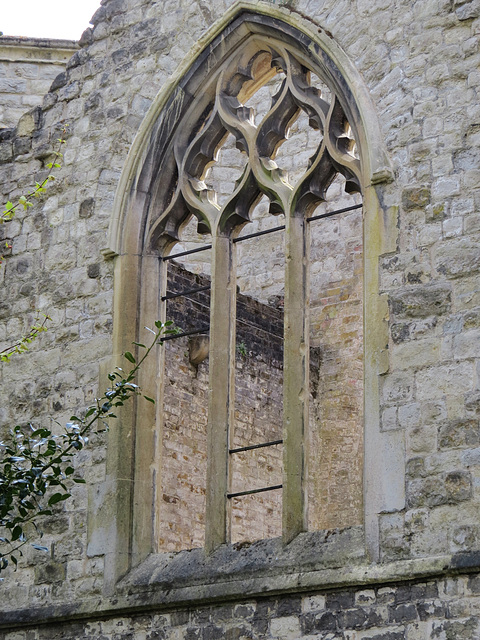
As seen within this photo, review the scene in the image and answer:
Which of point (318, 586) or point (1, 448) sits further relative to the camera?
point (1, 448)

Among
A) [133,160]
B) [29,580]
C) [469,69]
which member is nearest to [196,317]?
[133,160]

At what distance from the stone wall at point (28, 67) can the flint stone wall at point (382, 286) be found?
4.32m

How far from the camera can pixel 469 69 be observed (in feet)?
23.9

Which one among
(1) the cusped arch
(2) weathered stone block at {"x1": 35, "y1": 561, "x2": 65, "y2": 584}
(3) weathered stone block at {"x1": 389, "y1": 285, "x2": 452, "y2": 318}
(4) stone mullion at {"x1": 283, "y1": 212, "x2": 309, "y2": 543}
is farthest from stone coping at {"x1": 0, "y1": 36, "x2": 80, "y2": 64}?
(3) weathered stone block at {"x1": 389, "y1": 285, "x2": 452, "y2": 318}

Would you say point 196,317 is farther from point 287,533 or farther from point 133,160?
point 287,533

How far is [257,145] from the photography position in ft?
27.0

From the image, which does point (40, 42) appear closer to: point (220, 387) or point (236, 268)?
point (236, 268)

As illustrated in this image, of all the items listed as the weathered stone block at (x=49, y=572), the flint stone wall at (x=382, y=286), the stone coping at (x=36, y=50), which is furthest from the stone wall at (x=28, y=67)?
the weathered stone block at (x=49, y=572)

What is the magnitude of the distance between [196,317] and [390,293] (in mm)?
4683

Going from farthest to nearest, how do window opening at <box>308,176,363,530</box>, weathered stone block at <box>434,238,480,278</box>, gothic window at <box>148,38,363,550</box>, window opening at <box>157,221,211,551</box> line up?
window opening at <box>308,176,363,530</box>, window opening at <box>157,221,211,551</box>, gothic window at <box>148,38,363,550</box>, weathered stone block at <box>434,238,480,278</box>

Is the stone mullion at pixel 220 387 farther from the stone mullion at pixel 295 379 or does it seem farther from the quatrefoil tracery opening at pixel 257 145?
the stone mullion at pixel 295 379

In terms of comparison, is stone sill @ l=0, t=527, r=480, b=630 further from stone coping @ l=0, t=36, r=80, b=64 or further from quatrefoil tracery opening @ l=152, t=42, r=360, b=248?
stone coping @ l=0, t=36, r=80, b=64

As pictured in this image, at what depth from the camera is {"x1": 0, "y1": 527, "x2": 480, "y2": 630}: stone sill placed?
6.48 meters

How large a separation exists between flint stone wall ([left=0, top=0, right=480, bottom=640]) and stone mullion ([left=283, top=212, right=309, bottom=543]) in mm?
581
